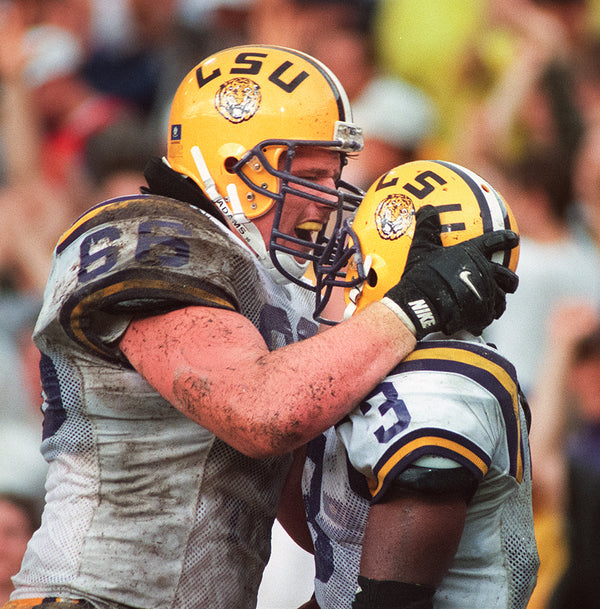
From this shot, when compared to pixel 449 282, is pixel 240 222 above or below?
above

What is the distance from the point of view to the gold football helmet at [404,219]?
97.6 inches

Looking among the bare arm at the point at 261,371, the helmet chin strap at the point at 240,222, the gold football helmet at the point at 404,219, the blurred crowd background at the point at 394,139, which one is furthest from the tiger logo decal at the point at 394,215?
the blurred crowd background at the point at 394,139

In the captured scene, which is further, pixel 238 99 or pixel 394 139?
pixel 394 139

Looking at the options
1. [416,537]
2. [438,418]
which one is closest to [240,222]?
[438,418]

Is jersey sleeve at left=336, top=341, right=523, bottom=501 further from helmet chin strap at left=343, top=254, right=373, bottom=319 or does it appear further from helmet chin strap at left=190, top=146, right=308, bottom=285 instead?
helmet chin strap at left=190, top=146, right=308, bottom=285

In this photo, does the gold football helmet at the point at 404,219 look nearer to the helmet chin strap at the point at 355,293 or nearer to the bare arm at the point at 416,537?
the helmet chin strap at the point at 355,293

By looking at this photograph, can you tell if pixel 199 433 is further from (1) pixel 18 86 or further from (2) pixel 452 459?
(1) pixel 18 86

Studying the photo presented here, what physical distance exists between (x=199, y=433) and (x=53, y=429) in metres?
0.39

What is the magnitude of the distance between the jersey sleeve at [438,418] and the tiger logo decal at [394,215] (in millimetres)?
278

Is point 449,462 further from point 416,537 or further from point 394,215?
point 394,215

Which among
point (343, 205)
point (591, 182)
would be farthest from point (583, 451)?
point (343, 205)

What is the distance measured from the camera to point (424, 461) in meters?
2.22

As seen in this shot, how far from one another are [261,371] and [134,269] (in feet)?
1.24

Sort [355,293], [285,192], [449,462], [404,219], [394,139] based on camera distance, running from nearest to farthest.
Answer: [449,462], [404,219], [355,293], [285,192], [394,139]
